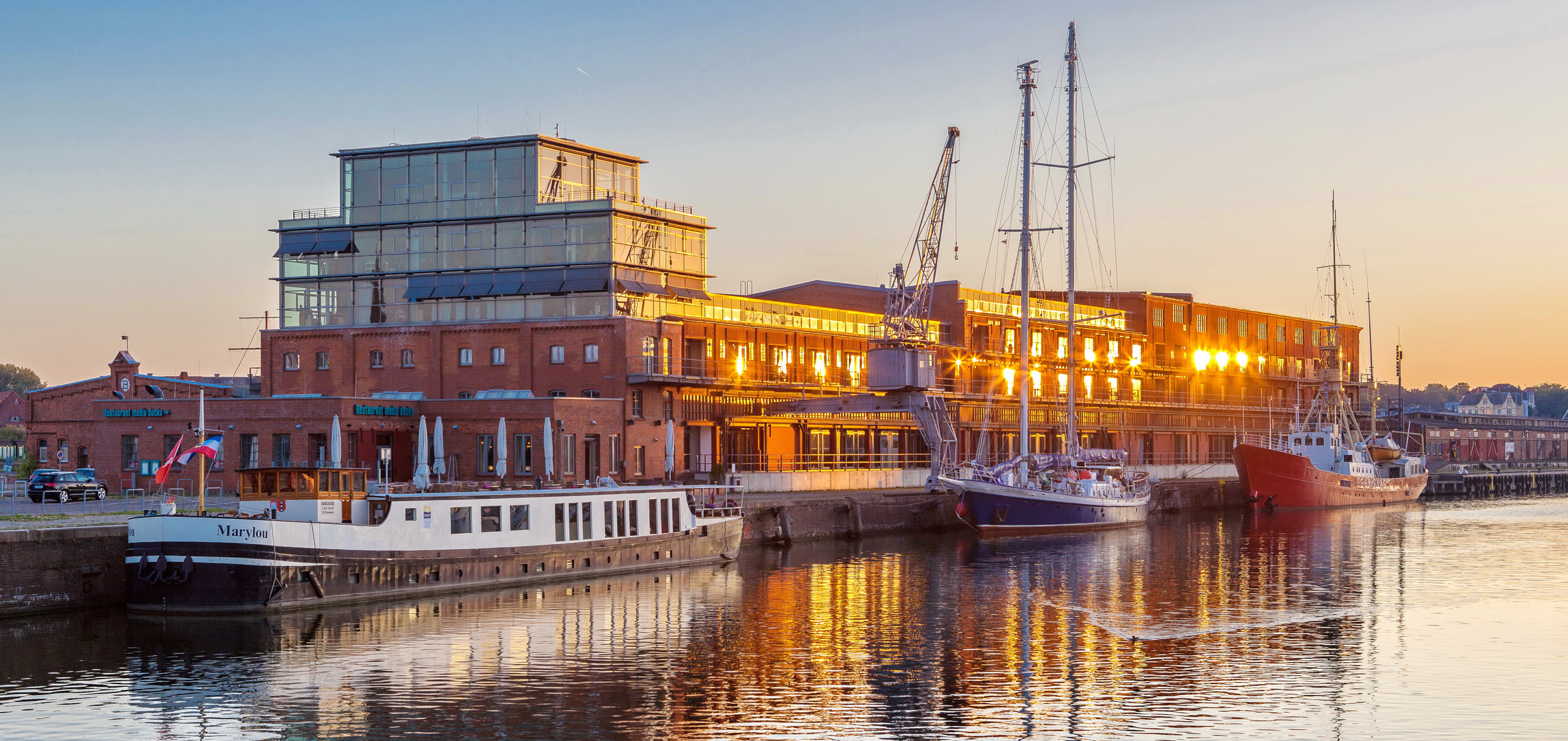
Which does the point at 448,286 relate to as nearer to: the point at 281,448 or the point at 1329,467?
the point at 281,448

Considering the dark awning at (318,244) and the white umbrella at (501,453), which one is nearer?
the white umbrella at (501,453)

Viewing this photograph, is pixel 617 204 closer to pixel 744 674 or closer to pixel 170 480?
pixel 170 480

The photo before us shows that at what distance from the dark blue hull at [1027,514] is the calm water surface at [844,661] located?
17.9 m

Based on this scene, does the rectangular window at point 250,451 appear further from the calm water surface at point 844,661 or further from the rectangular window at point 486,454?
the calm water surface at point 844,661

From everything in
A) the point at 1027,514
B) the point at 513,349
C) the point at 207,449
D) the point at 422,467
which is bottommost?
the point at 1027,514

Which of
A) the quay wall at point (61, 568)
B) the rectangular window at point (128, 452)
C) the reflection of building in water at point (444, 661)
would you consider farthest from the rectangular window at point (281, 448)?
the quay wall at point (61, 568)

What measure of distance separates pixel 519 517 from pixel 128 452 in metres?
31.1

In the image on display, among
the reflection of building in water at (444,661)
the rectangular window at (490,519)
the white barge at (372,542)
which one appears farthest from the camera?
the rectangular window at (490,519)

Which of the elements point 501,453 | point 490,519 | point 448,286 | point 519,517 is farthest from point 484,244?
point 490,519

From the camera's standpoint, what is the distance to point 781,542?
72.8 meters

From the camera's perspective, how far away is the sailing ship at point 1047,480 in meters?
80.7

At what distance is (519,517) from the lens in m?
54.6

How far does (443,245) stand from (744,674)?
6063 cm

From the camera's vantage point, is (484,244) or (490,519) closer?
(490,519)
